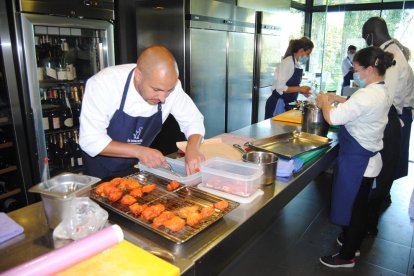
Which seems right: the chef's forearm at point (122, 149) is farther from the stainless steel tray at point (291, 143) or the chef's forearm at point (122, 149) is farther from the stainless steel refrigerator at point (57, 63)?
the stainless steel refrigerator at point (57, 63)

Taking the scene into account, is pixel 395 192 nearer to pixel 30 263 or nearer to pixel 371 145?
pixel 371 145

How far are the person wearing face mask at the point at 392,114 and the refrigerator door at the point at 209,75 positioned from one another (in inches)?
62.6

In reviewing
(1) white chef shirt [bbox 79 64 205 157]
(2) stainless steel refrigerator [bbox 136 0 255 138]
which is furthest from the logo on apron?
(2) stainless steel refrigerator [bbox 136 0 255 138]

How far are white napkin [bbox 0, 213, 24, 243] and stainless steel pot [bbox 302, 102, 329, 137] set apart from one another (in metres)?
2.00

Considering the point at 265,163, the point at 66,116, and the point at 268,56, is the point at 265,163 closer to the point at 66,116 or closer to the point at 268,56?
the point at 66,116

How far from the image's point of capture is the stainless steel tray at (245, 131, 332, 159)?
2059 millimetres

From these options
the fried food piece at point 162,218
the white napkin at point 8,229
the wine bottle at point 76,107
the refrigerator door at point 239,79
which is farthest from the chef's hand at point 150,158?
the refrigerator door at point 239,79

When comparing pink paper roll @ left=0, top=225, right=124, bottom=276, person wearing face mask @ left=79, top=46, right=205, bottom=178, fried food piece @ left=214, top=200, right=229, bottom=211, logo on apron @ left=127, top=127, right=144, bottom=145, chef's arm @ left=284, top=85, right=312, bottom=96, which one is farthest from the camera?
chef's arm @ left=284, top=85, right=312, bottom=96

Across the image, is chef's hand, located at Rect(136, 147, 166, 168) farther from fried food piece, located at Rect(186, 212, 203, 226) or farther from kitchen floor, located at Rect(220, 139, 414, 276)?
kitchen floor, located at Rect(220, 139, 414, 276)

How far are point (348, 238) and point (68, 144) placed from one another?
8.30ft

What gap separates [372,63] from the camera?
197 centimetres

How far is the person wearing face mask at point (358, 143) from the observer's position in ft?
6.37

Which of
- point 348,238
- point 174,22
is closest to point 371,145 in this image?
point 348,238

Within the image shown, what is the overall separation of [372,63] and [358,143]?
0.50 m
